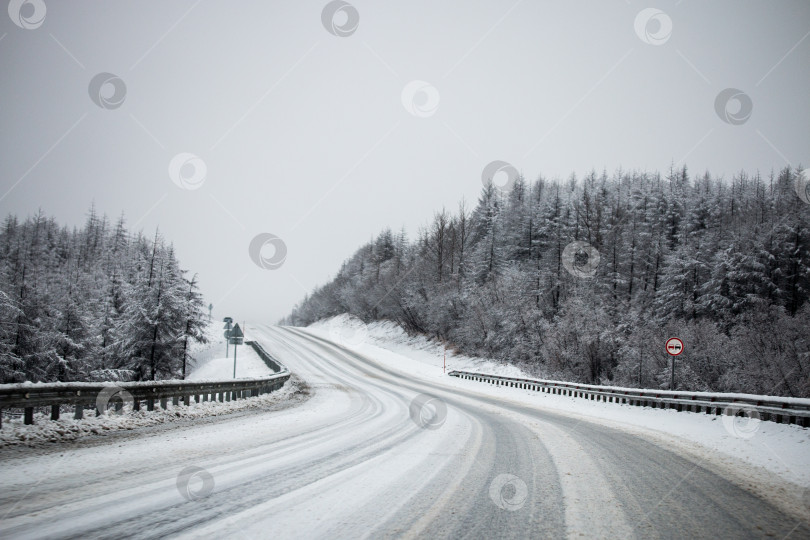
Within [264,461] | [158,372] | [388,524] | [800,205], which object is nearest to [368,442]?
[264,461]

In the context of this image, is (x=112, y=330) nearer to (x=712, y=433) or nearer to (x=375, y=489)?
(x=375, y=489)

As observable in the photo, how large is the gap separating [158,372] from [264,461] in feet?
105

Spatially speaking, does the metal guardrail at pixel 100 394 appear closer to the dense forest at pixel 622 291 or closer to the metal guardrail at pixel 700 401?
the metal guardrail at pixel 700 401

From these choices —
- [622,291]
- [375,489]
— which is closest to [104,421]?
[375,489]

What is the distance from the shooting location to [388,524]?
4.16 m

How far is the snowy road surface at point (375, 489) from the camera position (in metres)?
4.06

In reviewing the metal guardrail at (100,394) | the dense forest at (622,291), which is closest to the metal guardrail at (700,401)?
the dense forest at (622,291)

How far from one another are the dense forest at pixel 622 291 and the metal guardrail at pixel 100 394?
22706 mm

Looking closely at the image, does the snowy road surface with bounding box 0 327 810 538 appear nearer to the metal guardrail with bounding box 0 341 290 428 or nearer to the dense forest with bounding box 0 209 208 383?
the metal guardrail with bounding box 0 341 290 428

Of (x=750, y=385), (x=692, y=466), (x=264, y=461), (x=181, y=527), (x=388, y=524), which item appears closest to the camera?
(x=181, y=527)

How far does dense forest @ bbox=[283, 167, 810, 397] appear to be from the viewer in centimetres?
2438

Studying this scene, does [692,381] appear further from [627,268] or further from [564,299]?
[627,268]

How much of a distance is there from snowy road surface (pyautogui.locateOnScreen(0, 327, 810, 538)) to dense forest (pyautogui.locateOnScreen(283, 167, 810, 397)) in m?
19.4

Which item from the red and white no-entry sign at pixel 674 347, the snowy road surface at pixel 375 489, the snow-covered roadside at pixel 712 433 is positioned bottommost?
the snow-covered roadside at pixel 712 433
